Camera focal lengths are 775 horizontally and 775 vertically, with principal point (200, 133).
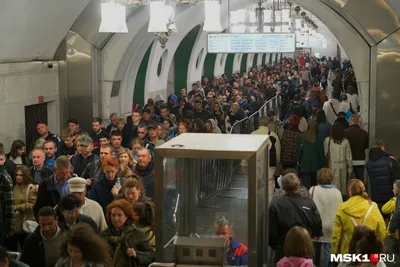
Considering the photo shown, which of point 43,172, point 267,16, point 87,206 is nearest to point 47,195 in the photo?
point 87,206

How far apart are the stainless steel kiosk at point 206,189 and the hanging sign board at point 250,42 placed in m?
12.5

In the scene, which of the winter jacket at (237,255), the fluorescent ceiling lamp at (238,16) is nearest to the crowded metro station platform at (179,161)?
the winter jacket at (237,255)

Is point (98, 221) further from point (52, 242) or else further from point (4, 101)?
point (4, 101)

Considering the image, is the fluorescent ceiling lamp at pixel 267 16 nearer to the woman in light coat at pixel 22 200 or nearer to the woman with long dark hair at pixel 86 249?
the woman in light coat at pixel 22 200

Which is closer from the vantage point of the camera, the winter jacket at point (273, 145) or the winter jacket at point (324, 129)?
the winter jacket at point (273, 145)

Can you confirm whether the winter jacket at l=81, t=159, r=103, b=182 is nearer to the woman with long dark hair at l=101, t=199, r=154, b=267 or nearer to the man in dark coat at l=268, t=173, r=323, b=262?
the man in dark coat at l=268, t=173, r=323, b=262

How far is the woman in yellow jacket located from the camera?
7410 millimetres

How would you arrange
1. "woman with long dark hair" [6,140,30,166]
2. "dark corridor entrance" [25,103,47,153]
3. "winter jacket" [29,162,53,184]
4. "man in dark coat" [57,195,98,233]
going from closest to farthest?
"man in dark coat" [57,195,98,233] → "winter jacket" [29,162,53,184] → "woman with long dark hair" [6,140,30,166] → "dark corridor entrance" [25,103,47,153]

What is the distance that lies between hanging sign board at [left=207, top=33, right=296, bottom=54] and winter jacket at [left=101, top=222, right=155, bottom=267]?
13.1m

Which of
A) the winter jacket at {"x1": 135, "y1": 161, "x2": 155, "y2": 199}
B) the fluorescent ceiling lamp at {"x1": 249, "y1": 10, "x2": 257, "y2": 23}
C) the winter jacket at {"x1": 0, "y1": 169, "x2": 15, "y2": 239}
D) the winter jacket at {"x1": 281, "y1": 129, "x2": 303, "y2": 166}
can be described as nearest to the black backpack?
the winter jacket at {"x1": 281, "y1": 129, "x2": 303, "y2": 166}

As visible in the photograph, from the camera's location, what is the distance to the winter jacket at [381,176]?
33.7 ft

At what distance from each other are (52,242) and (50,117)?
27.7 ft

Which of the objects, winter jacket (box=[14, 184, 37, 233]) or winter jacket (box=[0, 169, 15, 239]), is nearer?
winter jacket (box=[0, 169, 15, 239])

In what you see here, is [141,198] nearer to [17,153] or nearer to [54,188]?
[54,188]
